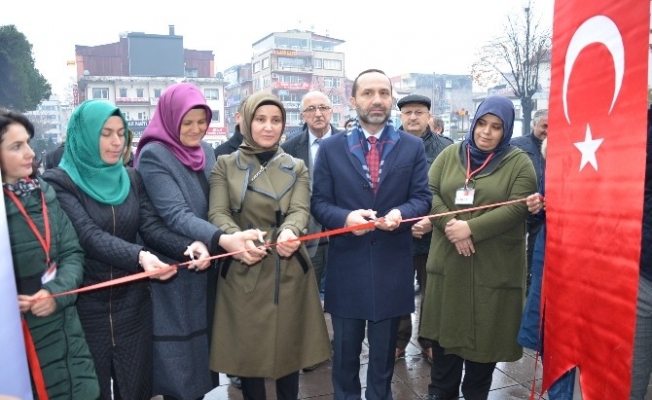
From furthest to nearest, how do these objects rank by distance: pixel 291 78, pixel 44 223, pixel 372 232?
pixel 291 78
pixel 372 232
pixel 44 223

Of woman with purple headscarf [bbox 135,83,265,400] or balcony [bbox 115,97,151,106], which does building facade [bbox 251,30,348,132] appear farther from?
woman with purple headscarf [bbox 135,83,265,400]

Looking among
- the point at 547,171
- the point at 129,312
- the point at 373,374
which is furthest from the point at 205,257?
the point at 547,171

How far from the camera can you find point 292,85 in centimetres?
7325

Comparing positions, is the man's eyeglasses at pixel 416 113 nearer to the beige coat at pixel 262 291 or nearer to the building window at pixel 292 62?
the beige coat at pixel 262 291

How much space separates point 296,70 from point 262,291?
74.0 m

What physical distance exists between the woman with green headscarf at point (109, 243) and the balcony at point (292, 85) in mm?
71149

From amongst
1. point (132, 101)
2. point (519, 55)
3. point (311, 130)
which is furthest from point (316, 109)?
point (132, 101)

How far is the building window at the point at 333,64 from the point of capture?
7731 centimetres

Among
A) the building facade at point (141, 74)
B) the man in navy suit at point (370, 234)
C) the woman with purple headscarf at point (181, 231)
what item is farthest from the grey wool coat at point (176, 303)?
the building facade at point (141, 74)

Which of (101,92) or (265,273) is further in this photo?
(101,92)

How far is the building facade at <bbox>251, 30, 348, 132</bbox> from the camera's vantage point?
7231 centimetres

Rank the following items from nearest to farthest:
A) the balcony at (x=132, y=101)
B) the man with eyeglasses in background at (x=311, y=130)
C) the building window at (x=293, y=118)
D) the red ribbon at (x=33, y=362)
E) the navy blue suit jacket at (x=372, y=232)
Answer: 1. the red ribbon at (x=33, y=362)
2. the navy blue suit jacket at (x=372, y=232)
3. the man with eyeglasses in background at (x=311, y=130)
4. the balcony at (x=132, y=101)
5. the building window at (x=293, y=118)

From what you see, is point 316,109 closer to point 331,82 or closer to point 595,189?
point 595,189

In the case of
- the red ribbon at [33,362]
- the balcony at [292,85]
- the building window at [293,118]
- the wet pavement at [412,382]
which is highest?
the balcony at [292,85]
